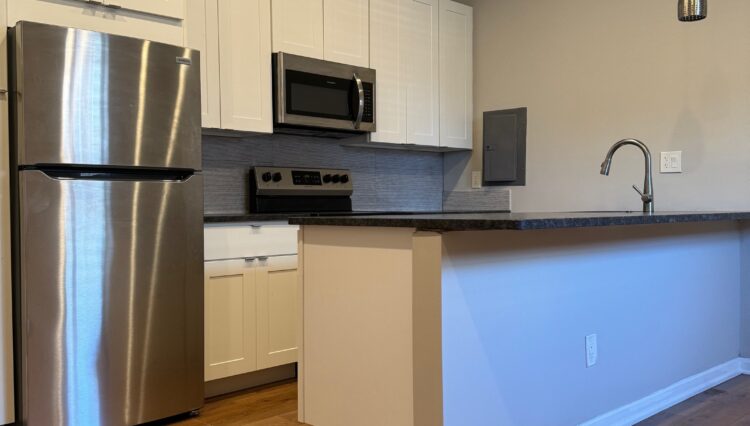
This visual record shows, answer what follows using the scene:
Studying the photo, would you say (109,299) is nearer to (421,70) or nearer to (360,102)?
(360,102)

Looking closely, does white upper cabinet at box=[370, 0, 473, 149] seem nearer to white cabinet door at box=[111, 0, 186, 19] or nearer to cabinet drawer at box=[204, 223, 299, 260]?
cabinet drawer at box=[204, 223, 299, 260]

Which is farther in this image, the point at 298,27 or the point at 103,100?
the point at 298,27

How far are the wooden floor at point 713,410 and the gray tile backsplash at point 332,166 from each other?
2.25 m

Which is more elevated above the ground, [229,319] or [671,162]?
[671,162]

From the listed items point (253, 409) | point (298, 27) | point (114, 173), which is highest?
point (298, 27)

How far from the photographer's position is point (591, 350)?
7.27ft

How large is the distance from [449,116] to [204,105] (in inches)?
71.8

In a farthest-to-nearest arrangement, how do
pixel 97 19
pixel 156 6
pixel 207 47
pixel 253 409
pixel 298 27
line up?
1. pixel 298 27
2. pixel 207 47
3. pixel 253 409
4. pixel 156 6
5. pixel 97 19

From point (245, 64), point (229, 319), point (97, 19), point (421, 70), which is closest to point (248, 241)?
point (229, 319)

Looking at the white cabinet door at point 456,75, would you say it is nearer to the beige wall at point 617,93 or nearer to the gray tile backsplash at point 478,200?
the beige wall at point 617,93

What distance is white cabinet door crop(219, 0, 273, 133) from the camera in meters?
3.17

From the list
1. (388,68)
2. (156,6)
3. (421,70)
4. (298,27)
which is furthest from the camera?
(421,70)

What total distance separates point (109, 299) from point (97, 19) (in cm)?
111

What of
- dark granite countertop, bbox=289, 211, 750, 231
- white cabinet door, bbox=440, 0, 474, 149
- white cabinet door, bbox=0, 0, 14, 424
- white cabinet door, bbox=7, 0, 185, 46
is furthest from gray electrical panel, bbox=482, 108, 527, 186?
white cabinet door, bbox=0, 0, 14, 424
